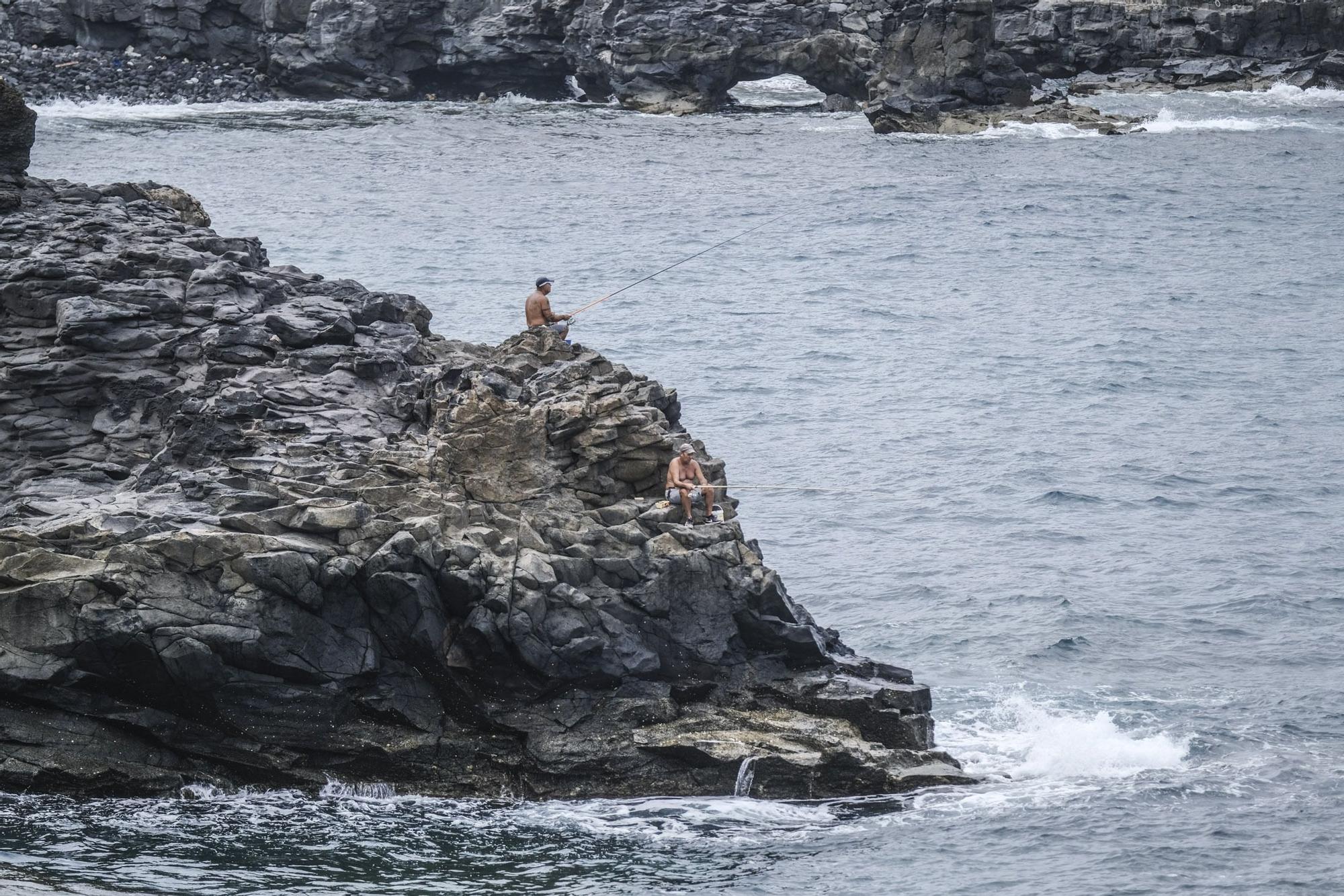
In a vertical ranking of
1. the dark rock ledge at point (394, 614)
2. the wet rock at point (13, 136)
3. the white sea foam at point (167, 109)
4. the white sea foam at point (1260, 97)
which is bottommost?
the dark rock ledge at point (394, 614)

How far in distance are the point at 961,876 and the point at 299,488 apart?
10607mm

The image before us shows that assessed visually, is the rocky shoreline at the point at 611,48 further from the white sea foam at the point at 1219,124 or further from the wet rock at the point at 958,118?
the white sea foam at the point at 1219,124

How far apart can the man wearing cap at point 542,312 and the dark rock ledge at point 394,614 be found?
10.5 feet

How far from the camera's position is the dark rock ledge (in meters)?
21.2

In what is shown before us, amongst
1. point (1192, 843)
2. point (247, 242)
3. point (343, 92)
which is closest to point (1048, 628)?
point (1192, 843)

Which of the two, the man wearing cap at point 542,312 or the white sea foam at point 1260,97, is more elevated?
the white sea foam at point 1260,97

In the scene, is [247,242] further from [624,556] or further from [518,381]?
[624,556]

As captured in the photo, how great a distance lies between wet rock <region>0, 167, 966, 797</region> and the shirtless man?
1.17 ft

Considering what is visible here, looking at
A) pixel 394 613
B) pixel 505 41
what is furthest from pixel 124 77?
pixel 394 613

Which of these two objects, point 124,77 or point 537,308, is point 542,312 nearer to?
point 537,308

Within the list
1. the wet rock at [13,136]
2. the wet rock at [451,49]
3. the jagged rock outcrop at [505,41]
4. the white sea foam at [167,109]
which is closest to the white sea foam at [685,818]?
the wet rock at [13,136]

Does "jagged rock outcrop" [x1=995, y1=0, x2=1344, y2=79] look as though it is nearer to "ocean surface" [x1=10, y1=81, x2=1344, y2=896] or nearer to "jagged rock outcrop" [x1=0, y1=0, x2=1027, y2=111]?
"ocean surface" [x1=10, y1=81, x2=1344, y2=896]

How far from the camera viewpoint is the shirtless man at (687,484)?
927 inches

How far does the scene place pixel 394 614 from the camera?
851 inches
